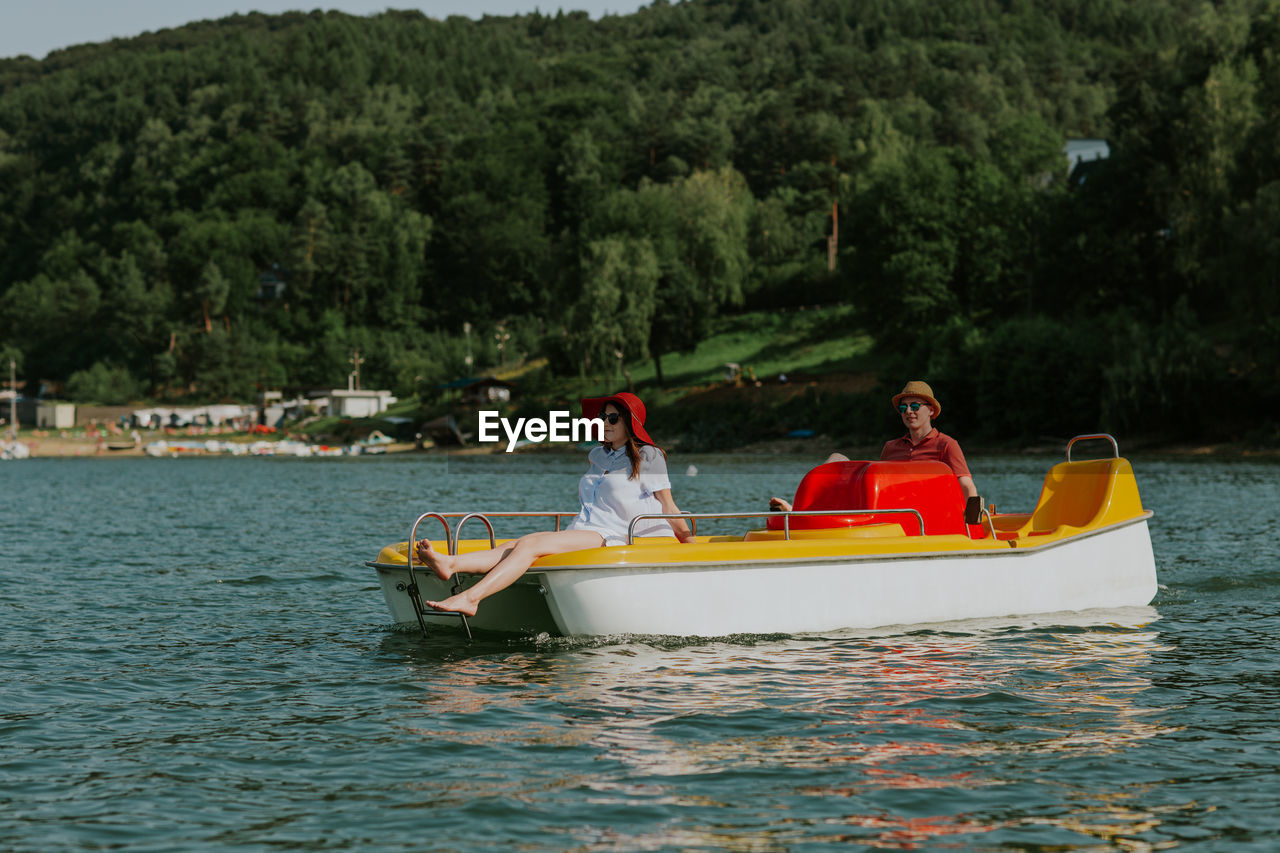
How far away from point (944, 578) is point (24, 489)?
42830mm

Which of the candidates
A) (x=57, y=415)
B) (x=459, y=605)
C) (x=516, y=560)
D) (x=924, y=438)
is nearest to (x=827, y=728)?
(x=516, y=560)

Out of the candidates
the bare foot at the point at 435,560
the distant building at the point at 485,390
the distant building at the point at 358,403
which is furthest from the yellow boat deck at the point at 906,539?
the distant building at the point at 358,403

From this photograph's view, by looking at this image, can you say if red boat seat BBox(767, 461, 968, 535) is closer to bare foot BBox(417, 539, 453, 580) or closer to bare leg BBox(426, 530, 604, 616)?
bare leg BBox(426, 530, 604, 616)

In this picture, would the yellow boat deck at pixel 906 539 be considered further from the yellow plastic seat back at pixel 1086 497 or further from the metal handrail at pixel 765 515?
the metal handrail at pixel 765 515

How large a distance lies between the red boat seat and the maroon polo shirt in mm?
154

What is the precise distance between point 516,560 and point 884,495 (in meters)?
3.79

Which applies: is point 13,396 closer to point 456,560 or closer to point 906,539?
point 456,560

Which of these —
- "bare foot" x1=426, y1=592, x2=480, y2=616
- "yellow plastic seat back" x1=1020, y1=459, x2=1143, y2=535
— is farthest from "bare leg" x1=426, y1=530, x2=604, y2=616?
"yellow plastic seat back" x1=1020, y1=459, x2=1143, y2=535

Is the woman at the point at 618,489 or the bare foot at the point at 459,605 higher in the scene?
the woman at the point at 618,489

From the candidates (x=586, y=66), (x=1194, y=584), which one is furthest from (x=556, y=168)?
(x=1194, y=584)

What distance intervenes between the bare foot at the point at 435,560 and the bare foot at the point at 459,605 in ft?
0.72

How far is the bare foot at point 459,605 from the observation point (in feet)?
34.6

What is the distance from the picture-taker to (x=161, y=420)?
384ft

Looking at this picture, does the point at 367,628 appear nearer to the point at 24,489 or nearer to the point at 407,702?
the point at 407,702
